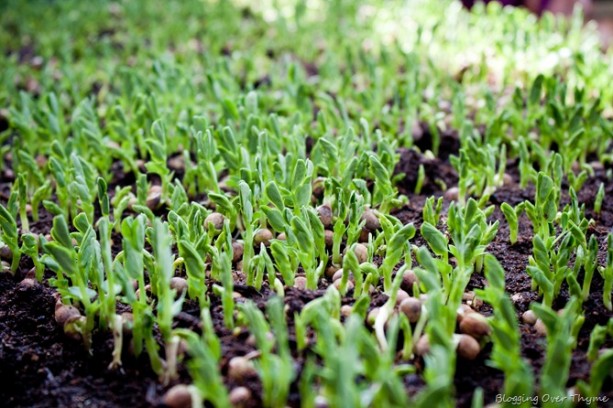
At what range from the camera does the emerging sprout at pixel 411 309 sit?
4.15ft

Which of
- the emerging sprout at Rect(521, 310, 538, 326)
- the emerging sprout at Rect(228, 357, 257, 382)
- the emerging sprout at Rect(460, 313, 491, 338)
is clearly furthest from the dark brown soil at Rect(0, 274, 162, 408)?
the emerging sprout at Rect(521, 310, 538, 326)

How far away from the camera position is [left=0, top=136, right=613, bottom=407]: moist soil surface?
3.87 feet

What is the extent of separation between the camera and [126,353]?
4.21ft

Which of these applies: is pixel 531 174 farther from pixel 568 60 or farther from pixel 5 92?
pixel 5 92

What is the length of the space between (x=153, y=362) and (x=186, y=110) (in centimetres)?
117

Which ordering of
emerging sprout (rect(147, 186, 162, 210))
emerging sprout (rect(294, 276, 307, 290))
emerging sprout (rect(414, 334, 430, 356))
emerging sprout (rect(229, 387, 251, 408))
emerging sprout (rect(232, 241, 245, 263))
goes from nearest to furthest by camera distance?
emerging sprout (rect(229, 387, 251, 408)) → emerging sprout (rect(414, 334, 430, 356)) → emerging sprout (rect(294, 276, 307, 290)) → emerging sprout (rect(232, 241, 245, 263)) → emerging sprout (rect(147, 186, 162, 210))

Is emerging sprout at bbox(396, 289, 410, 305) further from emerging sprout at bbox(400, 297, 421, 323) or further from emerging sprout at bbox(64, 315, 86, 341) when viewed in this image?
emerging sprout at bbox(64, 315, 86, 341)

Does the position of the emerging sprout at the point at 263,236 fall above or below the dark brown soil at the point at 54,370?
above

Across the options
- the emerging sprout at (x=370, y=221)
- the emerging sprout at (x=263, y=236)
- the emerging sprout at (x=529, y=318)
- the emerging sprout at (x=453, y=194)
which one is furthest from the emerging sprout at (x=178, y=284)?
the emerging sprout at (x=453, y=194)

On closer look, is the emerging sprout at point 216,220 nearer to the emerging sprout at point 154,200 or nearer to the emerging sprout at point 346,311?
the emerging sprout at point 154,200

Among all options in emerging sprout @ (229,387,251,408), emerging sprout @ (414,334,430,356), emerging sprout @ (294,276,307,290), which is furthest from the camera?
emerging sprout @ (294,276,307,290)

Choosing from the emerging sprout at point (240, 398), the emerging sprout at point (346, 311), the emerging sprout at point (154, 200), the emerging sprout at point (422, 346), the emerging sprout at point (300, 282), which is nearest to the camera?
the emerging sprout at point (240, 398)

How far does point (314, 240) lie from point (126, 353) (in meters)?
0.45

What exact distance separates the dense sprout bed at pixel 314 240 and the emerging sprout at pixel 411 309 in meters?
0.01
